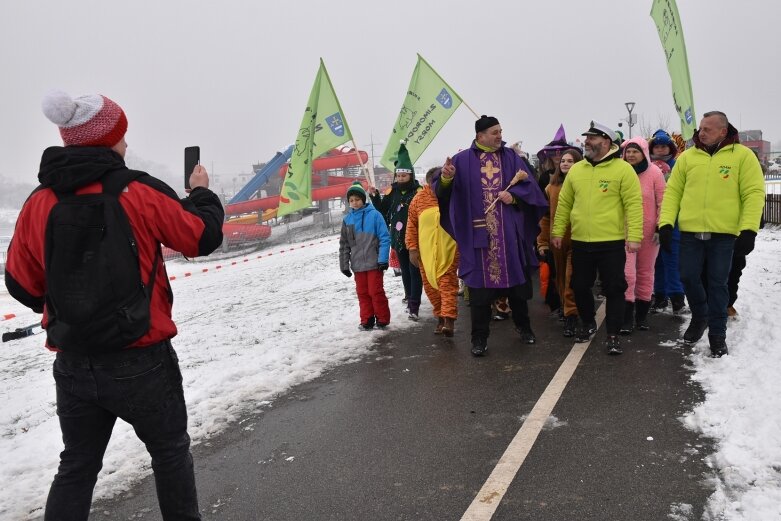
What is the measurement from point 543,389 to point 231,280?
1132cm

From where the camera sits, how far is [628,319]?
586cm

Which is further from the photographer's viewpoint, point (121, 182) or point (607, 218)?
point (607, 218)

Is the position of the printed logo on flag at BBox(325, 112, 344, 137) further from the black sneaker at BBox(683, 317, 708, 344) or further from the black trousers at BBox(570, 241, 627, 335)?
the black sneaker at BBox(683, 317, 708, 344)

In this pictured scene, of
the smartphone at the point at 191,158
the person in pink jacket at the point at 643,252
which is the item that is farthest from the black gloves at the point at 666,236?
the smartphone at the point at 191,158

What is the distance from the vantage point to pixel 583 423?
3793 millimetres

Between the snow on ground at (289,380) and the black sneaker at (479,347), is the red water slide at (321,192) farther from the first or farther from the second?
the black sneaker at (479,347)

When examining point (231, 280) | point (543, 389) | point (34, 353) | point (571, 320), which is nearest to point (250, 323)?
point (34, 353)

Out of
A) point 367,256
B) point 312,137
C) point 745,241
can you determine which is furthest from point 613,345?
point 312,137

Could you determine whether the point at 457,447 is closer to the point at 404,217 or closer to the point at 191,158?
the point at 191,158

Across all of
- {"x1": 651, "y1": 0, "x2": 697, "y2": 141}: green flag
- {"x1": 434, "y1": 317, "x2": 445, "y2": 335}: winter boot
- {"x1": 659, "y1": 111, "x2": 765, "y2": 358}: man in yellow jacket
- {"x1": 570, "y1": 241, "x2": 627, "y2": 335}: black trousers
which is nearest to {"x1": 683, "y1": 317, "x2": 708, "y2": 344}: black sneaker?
{"x1": 659, "y1": 111, "x2": 765, "y2": 358}: man in yellow jacket

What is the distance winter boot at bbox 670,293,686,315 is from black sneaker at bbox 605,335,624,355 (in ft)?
5.54

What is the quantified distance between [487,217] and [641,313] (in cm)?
183

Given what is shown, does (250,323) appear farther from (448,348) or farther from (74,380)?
(74,380)

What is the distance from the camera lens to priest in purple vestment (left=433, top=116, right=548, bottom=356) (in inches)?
216
